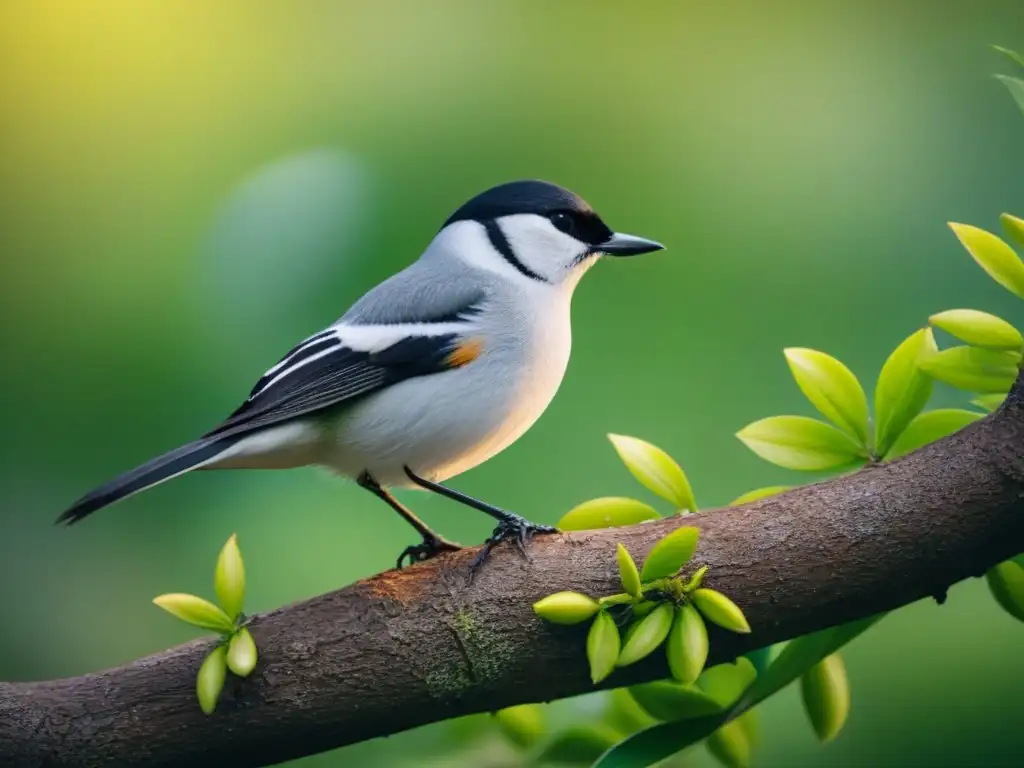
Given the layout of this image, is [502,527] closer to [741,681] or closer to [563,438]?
[741,681]

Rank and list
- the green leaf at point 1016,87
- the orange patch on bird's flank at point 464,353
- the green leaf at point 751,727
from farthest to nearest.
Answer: the orange patch on bird's flank at point 464,353 → the green leaf at point 751,727 → the green leaf at point 1016,87

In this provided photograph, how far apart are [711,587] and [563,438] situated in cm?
60

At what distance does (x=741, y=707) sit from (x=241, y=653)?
345 mm

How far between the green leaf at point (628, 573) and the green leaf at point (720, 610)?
4cm

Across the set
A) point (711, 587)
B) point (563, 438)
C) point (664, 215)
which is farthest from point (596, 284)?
point (711, 587)

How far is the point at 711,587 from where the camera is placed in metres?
0.76

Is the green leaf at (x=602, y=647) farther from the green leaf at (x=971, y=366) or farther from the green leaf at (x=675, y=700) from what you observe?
the green leaf at (x=971, y=366)

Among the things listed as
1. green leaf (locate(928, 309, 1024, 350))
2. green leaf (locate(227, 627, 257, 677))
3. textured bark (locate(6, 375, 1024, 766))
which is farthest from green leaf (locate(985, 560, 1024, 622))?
green leaf (locate(227, 627, 257, 677))

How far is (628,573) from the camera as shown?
2.36ft

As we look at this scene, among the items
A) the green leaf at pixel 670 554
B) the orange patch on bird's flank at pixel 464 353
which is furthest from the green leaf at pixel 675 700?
the orange patch on bird's flank at pixel 464 353

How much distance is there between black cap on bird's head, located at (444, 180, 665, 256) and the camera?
1.06 meters

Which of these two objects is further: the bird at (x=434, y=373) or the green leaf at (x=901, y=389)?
the bird at (x=434, y=373)

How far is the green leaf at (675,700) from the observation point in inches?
31.5

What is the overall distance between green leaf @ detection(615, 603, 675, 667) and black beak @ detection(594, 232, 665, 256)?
1.33 ft
